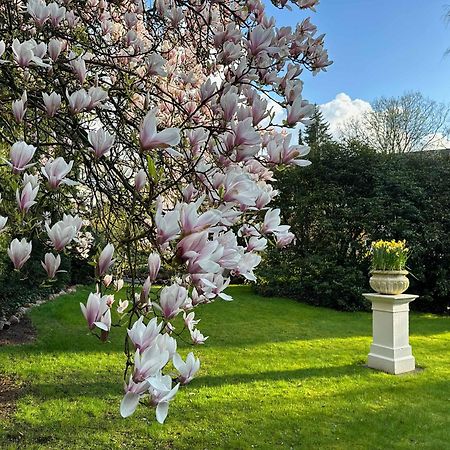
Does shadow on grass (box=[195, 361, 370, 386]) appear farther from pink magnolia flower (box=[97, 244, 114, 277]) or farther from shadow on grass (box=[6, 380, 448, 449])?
pink magnolia flower (box=[97, 244, 114, 277])

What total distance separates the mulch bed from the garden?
0.12 feet

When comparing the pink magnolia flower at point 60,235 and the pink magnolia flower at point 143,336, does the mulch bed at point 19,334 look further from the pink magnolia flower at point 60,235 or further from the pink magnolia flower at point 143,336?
the pink magnolia flower at point 143,336

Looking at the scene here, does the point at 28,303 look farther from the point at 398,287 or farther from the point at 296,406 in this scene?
the point at 398,287

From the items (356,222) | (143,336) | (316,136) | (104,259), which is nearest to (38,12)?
(104,259)

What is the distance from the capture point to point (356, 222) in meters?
9.56

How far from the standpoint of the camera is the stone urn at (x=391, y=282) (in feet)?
16.5

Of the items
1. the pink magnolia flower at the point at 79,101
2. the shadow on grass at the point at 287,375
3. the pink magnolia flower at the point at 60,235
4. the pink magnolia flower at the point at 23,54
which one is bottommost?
the shadow on grass at the point at 287,375

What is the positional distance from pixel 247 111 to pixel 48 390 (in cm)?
352

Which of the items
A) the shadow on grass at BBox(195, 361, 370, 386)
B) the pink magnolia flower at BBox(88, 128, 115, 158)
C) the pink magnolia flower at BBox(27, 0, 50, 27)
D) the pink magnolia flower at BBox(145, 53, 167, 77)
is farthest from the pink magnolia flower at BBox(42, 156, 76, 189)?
the shadow on grass at BBox(195, 361, 370, 386)

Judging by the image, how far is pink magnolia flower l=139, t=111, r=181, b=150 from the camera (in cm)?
91

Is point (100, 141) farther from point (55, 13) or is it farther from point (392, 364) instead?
point (392, 364)

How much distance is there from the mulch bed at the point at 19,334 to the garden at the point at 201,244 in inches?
1.5

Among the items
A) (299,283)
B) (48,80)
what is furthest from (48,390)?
(299,283)

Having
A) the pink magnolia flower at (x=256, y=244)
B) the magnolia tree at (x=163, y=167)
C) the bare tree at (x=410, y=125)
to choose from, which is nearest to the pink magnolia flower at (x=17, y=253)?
the magnolia tree at (x=163, y=167)
